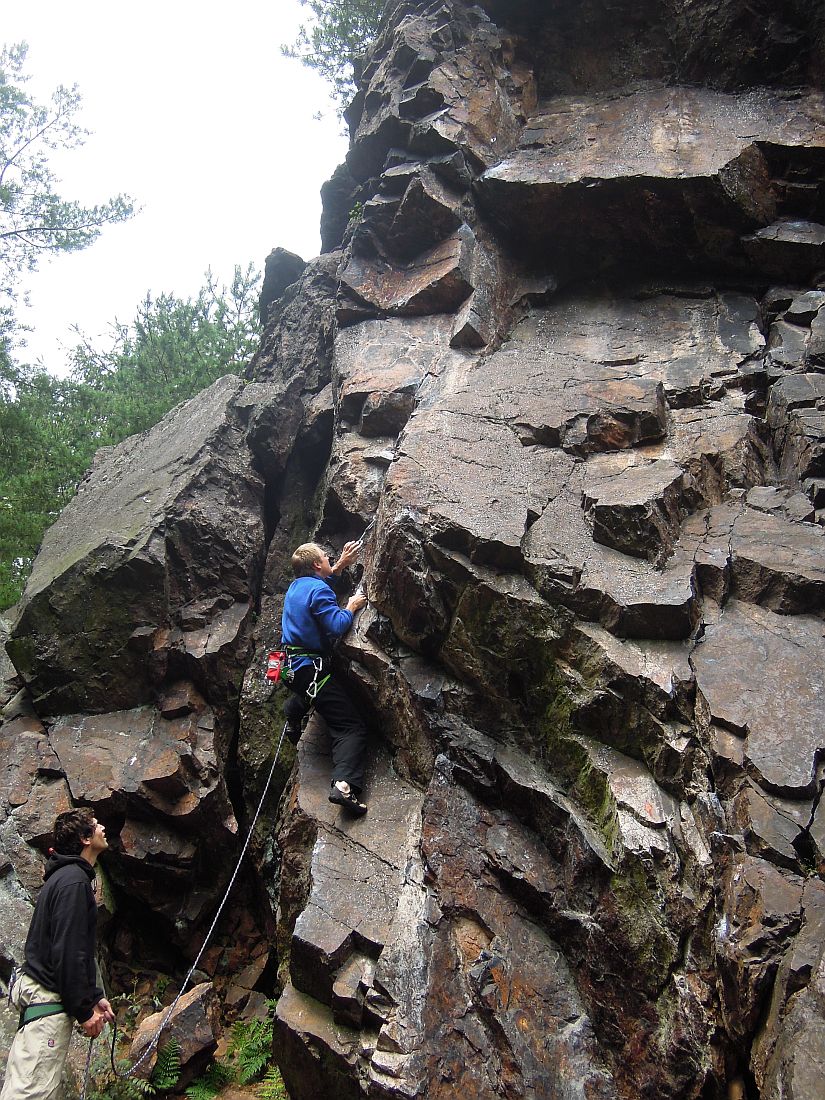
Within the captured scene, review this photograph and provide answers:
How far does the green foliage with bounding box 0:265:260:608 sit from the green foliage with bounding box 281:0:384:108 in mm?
5166

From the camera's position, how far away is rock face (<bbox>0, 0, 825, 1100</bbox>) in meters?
4.75

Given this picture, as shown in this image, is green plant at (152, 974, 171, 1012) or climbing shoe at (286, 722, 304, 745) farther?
climbing shoe at (286, 722, 304, 745)

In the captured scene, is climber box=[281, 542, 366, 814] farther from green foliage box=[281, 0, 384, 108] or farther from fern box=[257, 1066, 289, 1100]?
green foliage box=[281, 0, 384, 108]

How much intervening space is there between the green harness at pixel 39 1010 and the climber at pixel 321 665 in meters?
2.56

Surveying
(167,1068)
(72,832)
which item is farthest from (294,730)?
(167,1068)

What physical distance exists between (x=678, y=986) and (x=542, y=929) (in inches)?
43.4

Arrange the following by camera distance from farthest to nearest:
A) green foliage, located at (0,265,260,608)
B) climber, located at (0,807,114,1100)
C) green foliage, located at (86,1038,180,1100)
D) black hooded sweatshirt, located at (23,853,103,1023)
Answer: green foliage, located at (0,265,260,608), green foliage, located at (86,1038,180,1100), black hooded sweatshirt, located at (23,853,103,1023), climber, located at (0,807,114,1100)

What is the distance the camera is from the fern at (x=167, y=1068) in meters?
5.75

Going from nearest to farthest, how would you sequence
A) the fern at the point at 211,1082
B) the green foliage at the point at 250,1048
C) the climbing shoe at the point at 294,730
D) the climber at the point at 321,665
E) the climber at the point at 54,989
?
the climber at the point at 54,989
the fern at the point at 211,1082
the green foliage at the point at 250,1048
the climber at the point at 321,665
the climbing shoe at the point at 294,730

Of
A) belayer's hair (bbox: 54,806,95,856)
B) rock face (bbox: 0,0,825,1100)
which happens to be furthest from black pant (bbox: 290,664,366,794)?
belayer's hair (bbox: 54,806,95,856)

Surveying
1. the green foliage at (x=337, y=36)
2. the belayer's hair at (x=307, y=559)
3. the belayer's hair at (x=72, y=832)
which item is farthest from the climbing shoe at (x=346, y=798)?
the green foliage at (x=337, y=36)

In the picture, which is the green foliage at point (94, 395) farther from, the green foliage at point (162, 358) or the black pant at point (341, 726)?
the black pant at point (341, 726)

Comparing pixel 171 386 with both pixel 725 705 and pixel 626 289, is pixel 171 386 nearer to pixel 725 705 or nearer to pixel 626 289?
pixel 626 289

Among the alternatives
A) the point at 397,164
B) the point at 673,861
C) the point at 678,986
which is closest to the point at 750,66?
the point at 397,164
